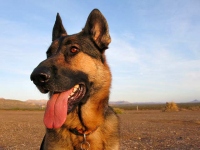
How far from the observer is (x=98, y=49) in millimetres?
5703

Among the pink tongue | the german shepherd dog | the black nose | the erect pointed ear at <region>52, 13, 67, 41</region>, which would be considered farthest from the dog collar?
the erect pointed ear at <region>52, 13, 67, 41</region>

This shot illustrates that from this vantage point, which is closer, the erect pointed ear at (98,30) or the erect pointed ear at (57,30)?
the erect pointed ear at (98,30)

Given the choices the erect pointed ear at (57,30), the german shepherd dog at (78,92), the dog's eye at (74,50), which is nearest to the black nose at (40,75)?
the german shepherd dog at (78,92)

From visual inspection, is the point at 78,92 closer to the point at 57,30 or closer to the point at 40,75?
the point at 40,75

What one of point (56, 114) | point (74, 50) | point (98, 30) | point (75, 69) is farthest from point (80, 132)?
point (98, 30)

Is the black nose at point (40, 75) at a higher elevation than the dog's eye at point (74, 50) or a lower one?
lower

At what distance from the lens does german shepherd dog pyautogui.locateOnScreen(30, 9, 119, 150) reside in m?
4.59

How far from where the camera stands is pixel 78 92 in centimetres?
496

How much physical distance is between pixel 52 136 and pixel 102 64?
71.2 inches

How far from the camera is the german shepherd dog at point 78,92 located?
181 inches

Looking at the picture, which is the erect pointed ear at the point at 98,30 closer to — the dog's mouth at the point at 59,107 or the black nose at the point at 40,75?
the dog's mouth at the point at 59,107

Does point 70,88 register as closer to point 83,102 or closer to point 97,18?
point 83,102

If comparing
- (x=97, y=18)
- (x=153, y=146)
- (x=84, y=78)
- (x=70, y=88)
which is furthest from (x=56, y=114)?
(x=153, y=146)

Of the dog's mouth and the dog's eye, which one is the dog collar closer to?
the dog's mouth
